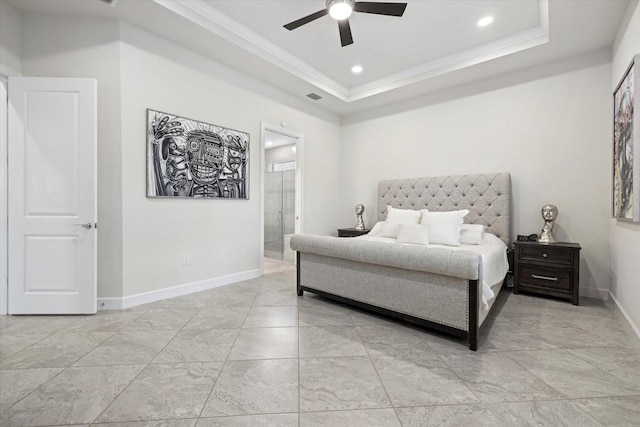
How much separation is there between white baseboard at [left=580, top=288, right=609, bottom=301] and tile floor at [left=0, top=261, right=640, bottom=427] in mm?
521

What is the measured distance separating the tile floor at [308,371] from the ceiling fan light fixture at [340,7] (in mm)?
2813

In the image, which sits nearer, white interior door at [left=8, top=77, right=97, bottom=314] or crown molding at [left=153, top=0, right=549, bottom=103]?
white interior door at [left=8, top=77, right=97, bottom=314]

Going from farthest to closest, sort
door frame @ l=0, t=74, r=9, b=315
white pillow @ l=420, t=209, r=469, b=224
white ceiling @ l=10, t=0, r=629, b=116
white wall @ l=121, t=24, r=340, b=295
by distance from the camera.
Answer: white pillow @ l=420, t=209, r=469, b=224
white wall @ l=121, t=24, r=340, b=295
white ceiling @ l=10, t=0, r=629, b=116
door frame @ l=0, t=74, r=9, b=315

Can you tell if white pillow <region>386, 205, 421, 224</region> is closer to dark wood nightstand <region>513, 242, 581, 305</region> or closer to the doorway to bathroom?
dark wood nightstand <region>513, 242, 581, 305</region>

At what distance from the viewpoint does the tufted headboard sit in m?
3.75

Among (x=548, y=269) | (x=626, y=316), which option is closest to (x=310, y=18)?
(x=548, y=269)

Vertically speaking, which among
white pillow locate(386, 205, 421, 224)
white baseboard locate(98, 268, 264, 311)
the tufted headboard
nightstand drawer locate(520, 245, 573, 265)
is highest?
the tufted headboard

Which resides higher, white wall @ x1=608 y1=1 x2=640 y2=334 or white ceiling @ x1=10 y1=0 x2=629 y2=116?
white ceiling @ x1=10 y1=0 x2=629 y2=116

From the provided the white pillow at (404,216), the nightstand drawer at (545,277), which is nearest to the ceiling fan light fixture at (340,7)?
the white pillow at (404,216)

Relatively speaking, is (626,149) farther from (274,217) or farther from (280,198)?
(274,217)

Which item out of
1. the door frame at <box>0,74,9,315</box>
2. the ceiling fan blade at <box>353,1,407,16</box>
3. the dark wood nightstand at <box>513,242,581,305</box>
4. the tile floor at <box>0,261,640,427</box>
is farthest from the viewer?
the dark wood nightstand at <box>513,242,581,305</box>

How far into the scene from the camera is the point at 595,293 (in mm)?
3316

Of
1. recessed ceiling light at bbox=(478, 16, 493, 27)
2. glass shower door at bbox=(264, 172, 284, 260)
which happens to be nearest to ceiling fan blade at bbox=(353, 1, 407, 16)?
recessed ceiling light at bbox=(478, 16, 493, 27)

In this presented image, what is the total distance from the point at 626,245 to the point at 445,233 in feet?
5.01
